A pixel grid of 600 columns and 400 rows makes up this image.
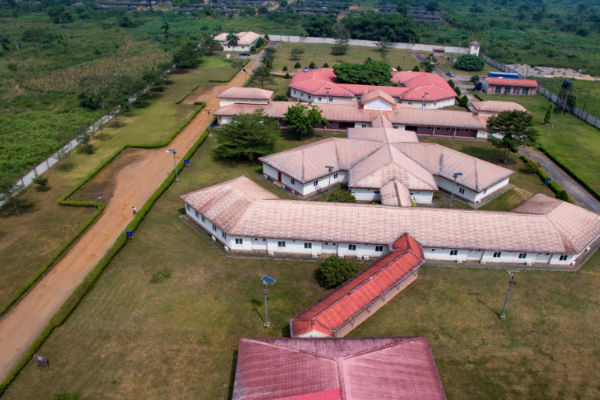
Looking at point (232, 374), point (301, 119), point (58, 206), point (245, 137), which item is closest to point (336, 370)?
point (232, 374)

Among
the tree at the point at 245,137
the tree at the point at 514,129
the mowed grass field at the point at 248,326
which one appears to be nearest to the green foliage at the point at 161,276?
the mowed grass field at the point at 248,326

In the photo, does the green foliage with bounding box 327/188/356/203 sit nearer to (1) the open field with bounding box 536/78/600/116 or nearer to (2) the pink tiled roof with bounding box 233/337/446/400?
(2) the pink tiled roof with bounding box 233/337/446/400

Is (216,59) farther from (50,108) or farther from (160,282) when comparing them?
(160,282)

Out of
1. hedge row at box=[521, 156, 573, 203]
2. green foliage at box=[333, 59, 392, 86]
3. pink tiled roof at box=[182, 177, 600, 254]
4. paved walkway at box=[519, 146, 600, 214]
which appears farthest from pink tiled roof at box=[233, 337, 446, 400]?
green foliage at box=[333, 59, 392, 86]

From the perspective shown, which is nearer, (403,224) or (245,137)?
(403,224)

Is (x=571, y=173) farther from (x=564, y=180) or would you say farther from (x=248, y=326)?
(x=248, y=326)

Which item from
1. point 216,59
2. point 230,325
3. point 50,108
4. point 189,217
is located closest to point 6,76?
point 50,108

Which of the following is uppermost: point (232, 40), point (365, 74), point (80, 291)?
point (232, 40)
